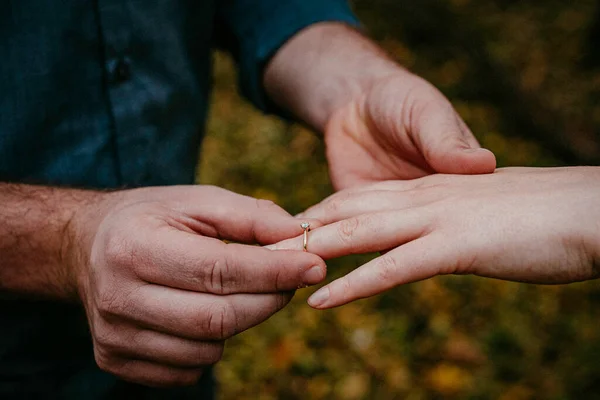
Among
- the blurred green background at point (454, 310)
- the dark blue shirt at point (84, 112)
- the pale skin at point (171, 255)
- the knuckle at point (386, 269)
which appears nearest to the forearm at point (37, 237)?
→ the pale skin at point (171, 255)

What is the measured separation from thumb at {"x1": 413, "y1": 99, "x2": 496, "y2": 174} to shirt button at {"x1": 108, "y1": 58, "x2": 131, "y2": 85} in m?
0.98

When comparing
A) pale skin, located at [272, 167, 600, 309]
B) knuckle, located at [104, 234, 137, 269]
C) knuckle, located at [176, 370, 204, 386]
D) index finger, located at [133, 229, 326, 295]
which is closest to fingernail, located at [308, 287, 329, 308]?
pale skin, located at [272, 167, 600, 309]

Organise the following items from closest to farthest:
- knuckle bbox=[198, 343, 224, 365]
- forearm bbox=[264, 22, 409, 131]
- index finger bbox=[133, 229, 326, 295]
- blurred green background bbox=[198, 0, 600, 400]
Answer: index finger bbox=[133, 229, 326, 295] → knuckle bbox=[198, 343, 224, 365] → forearm bbox=[264, 22, 409, 131] → blurred green background bbox=[198, 0, 600, 400]

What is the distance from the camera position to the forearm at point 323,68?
224cm

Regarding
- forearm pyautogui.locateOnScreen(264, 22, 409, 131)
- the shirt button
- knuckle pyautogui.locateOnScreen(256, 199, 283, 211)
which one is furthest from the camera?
forearm pyautogui.locateOnScreen(264, 22, 409, 131)

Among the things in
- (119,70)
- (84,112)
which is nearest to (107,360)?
(84,112)

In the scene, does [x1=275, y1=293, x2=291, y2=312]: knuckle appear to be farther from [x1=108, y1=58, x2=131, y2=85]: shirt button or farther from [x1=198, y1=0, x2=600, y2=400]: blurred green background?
[x1=198, y1=0, x2=600, y2=400]: blurred green background

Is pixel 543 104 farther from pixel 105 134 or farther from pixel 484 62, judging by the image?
pixel 105 134

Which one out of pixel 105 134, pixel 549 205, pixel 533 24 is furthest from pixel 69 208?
pixel 533 24

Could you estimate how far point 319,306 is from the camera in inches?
62.0

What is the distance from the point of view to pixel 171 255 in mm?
1423

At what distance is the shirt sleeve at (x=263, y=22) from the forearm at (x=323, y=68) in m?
0.04

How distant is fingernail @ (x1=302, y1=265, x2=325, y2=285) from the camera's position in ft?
5.07

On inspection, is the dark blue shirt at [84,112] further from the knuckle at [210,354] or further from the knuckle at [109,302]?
the knuckle at [210,354]
